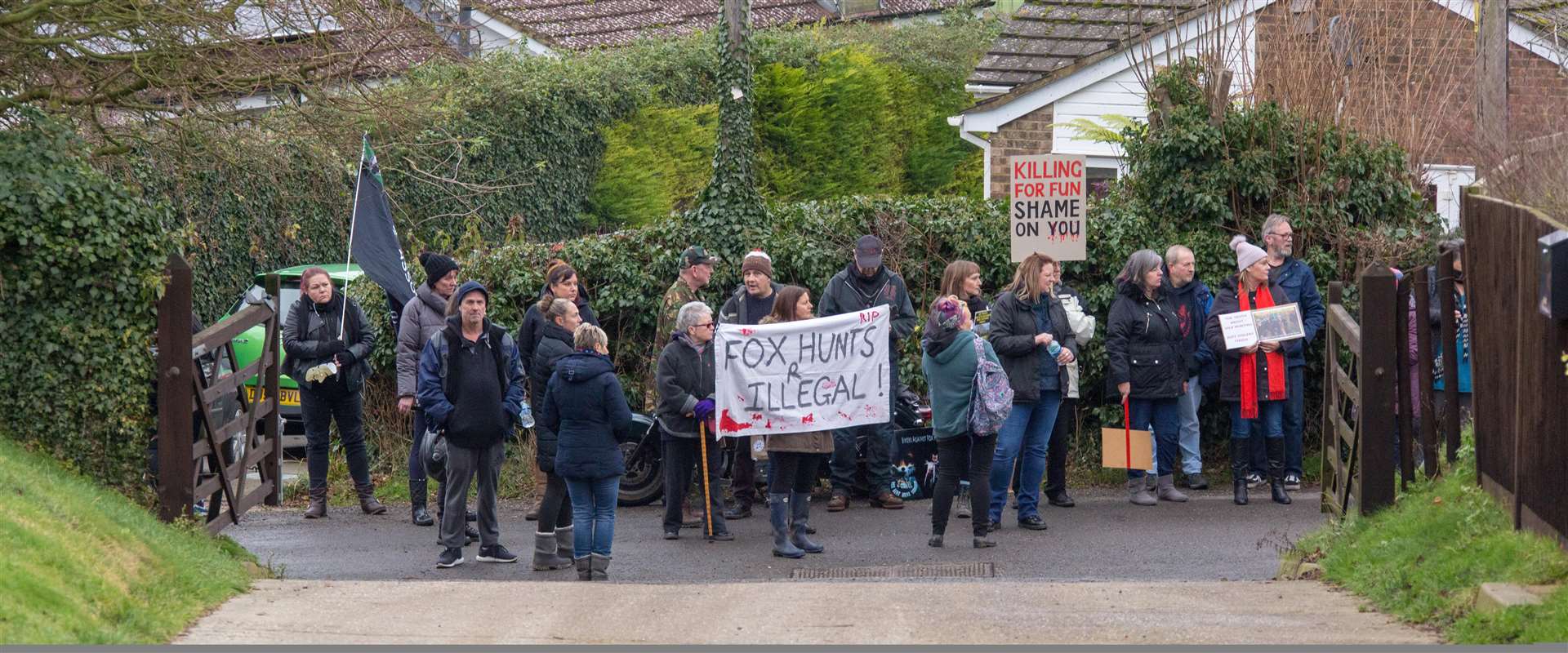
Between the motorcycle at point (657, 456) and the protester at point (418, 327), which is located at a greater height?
the protester at point (418, 327)

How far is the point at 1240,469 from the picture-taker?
12547mm

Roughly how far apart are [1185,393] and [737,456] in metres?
3.33

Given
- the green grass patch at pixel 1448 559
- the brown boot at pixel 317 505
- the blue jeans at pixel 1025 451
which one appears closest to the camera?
the green grass patch at pixel 1448 559

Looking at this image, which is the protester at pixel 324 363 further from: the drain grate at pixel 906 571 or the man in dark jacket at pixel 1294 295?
the man in dark jacket at pixel 1294 295

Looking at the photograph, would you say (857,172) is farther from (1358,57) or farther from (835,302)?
(835,302)

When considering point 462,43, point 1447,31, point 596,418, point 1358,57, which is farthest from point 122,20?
point 1447,31

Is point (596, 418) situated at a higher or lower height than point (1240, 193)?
lower

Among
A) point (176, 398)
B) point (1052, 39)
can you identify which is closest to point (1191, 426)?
point (176, 398)

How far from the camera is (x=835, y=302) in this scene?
40.5ft

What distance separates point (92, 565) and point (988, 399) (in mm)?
5104

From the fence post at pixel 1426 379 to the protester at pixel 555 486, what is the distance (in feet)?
15.9

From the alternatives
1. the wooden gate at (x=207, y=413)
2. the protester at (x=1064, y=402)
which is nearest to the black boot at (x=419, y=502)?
the wooden gate at (x=207, y=413)

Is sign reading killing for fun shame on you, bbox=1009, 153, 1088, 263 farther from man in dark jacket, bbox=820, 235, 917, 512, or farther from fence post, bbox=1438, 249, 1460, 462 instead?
fence post, bbox=1438, 249, 1460, 462

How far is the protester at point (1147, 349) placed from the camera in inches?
483
